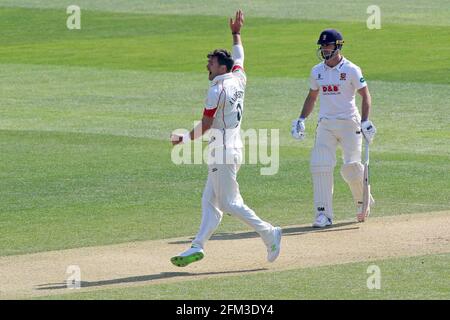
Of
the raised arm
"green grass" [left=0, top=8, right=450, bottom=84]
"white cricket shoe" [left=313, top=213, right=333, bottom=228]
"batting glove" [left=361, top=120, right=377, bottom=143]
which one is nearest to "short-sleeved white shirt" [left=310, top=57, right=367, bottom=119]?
"batting glove" [left=361, top=120, right=377, bottom=143]

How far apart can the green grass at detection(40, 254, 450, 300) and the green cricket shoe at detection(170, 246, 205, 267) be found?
1.19ft

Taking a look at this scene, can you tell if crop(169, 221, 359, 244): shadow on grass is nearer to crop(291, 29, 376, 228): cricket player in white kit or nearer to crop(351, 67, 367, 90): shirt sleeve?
crop(291, 29, 376, 228): cricket player in white kit

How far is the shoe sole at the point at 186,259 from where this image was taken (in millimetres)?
12695

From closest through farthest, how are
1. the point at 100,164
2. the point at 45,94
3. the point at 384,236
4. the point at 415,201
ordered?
the point at 384,236
the point at 415,201
the point at 100,164
the point at 45,94

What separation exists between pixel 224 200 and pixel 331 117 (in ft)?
10.2

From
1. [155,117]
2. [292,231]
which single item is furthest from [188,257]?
[155,117]

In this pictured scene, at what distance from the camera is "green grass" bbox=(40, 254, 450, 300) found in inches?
457

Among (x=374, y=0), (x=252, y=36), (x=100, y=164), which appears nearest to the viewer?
(x=100, y=164)

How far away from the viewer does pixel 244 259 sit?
13.6 metres

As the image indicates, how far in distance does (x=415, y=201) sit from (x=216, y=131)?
16.0 feet

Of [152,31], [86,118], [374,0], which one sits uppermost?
[374,0]
